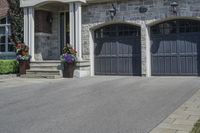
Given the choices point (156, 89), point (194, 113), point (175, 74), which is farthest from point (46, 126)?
point (175, 74)

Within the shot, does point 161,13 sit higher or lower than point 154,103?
higher

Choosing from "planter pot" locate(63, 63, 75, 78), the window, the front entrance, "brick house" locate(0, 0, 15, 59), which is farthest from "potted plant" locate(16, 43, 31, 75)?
the window

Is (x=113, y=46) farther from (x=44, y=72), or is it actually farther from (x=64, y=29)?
(x=44, y=72)

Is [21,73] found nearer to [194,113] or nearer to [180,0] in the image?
[180,0]

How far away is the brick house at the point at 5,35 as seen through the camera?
813 inches

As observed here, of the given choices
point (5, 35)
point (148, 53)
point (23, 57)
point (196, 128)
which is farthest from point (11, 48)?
point (196, 128)

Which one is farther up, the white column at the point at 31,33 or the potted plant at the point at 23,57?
the white column at the point at 31,33

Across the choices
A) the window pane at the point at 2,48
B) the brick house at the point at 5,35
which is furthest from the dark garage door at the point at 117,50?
the window pane at the point at 2,48

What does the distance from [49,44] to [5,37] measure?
10.1 ft

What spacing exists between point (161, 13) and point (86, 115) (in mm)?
9555

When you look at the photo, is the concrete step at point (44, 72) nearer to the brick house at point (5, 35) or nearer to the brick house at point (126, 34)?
the brick house at point (126, 34)

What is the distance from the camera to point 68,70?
1661 cm

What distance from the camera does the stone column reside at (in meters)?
18.1

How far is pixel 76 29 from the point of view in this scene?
17.3 meters
